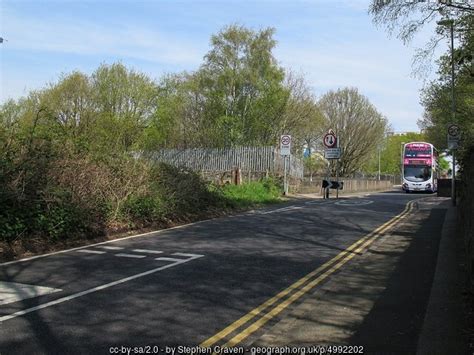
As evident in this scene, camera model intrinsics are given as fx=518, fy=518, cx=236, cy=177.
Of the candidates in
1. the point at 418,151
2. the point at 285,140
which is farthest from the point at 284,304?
the point at 418,151

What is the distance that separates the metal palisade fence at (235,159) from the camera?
32.0 metres

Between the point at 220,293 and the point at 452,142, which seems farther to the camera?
the point at 452,142

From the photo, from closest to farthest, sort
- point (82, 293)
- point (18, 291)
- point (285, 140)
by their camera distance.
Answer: point (82, 293), point (18, 291), point (285, 140)

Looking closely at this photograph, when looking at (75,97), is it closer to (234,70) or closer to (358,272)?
(234,70)

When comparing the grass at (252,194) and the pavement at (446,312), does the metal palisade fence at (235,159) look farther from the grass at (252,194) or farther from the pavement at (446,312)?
the pavement at (446,312)

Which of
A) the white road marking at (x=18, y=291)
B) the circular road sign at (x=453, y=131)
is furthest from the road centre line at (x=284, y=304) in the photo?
the circular road sign at (x=453, y=131)

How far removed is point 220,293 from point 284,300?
0.92m

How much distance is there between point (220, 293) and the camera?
7352 mm

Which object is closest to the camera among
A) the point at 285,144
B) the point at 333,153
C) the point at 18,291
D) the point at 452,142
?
the point at 18,291

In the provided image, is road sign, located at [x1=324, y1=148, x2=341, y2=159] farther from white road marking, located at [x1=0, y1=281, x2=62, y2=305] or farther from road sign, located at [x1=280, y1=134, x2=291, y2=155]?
white road marking, located at [x1=0, y1=281, x2=62, y2=305]

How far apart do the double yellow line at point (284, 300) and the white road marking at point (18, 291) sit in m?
2.97

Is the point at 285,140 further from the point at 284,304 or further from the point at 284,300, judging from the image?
the point at 284,304

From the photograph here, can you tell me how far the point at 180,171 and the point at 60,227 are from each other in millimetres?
7001

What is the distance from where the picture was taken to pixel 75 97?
37.5 metres
